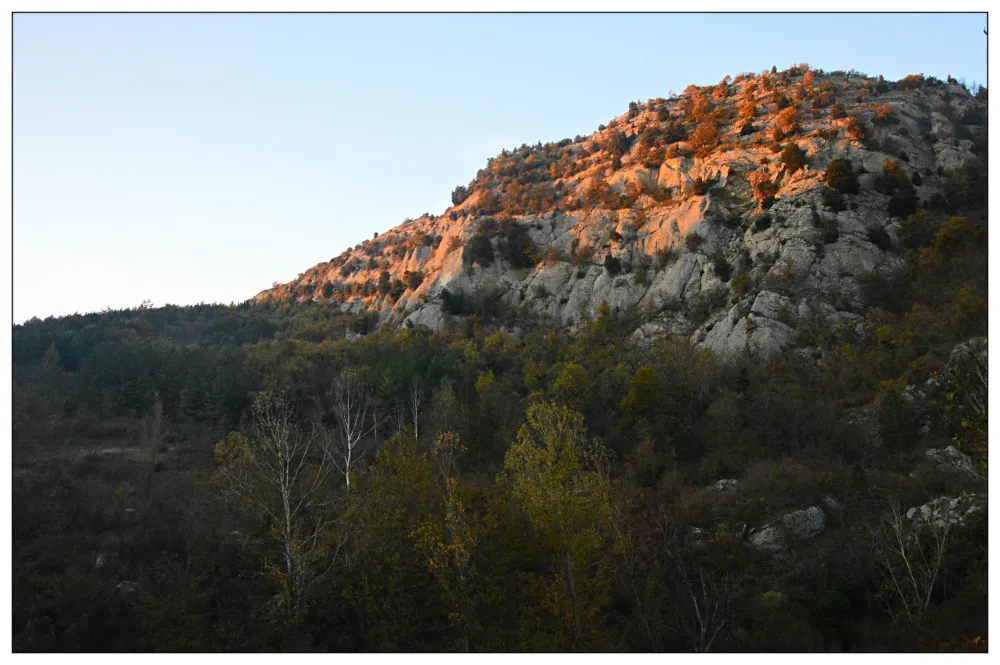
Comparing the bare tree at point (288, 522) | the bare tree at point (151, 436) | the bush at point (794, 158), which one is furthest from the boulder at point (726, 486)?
the bush at point (794, 158)

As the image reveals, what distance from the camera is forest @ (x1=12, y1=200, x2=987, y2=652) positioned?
56.6 feet

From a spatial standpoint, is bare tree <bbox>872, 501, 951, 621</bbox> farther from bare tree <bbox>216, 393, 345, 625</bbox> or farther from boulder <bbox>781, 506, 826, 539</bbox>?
bare tree <bbox>216, 393, 345, 625</bbox>

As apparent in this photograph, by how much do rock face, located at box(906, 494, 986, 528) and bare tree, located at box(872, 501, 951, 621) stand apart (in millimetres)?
136

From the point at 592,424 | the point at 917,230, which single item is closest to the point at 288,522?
the point at 592,424

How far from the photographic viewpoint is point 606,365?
43.2 meters

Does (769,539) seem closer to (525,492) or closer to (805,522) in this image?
(805,522)

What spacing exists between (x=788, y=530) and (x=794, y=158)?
39.5 metres

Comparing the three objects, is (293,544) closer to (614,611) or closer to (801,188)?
(614,611)

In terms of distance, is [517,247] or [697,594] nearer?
[697,594]

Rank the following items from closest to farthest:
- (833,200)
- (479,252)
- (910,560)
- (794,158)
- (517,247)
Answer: (910,560) < (833,200) < (794,158) < (517,247) < (479,252)

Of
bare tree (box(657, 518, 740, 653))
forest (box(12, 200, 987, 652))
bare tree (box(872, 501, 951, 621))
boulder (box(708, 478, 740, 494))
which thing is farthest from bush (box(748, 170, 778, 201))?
bare tree (box(657, 518, 740, 653))

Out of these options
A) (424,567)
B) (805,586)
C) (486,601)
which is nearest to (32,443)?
(424,567)

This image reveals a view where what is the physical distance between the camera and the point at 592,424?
38.7 meters
